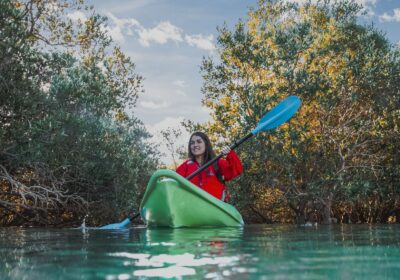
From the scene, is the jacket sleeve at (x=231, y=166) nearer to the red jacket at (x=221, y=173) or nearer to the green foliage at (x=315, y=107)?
the red jacket at (x=221, y=173)

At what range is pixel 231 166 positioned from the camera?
652cm

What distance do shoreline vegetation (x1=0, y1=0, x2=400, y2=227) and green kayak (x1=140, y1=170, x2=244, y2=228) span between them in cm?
432

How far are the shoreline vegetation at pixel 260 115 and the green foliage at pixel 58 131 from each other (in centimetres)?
4

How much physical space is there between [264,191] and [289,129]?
2692 millimetres

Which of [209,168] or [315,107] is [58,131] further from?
[315,107]

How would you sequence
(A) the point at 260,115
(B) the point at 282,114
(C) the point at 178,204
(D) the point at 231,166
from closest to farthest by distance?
(C) the point at 178,204 → (D) the point at 231,166 → (B) the point at 282,114 → (A) the point at 260,115

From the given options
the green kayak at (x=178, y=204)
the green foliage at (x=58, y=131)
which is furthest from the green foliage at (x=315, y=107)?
the green kayak at (x=178, y=204)

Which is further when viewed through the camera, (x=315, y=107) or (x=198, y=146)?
(x=315, y=107)

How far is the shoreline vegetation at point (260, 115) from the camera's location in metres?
10.1

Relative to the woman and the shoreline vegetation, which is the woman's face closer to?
the woman

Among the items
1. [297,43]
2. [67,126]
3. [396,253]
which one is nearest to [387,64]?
[297,43]

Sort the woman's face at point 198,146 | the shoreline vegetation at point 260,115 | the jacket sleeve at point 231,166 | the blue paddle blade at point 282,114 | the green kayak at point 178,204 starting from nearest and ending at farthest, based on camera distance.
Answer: the green kayak at point 178,204
the jacket sleeve at point 231,166
the woman's face at point 198,146
the blue paddle blade at point 282,114
the shoreline vegetation at point 260,115

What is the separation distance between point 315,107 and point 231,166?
19.9 feet

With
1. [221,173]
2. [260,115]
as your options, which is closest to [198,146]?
[221,173]
